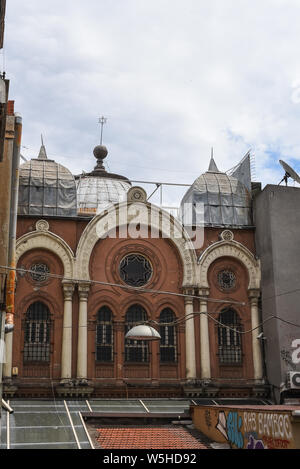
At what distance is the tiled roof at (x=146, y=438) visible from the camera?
80.7 ft

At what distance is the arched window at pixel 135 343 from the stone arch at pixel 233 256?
3713 mm

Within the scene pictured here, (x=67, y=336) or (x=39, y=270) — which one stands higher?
(x=39, y=270)

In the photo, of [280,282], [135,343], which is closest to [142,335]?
[135,343]

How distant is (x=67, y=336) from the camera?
101 feet

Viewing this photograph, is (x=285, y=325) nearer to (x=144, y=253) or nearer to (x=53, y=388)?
(x=144, y=253)

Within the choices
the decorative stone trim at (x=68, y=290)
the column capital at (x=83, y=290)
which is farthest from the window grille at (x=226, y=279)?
the decorative stone trim at (x=68, y=290)

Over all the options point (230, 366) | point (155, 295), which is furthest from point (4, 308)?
point (230, 366)

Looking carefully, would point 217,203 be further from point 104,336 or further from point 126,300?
point 104,336

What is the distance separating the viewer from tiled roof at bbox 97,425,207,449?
24.6 m

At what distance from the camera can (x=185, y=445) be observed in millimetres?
25109

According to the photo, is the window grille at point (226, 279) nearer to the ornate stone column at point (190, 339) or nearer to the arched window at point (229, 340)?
the arched window at point (229, 340)

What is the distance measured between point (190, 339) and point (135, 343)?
2.93m

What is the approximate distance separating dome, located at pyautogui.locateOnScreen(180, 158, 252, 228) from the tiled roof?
492 inches

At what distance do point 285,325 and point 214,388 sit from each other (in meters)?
4.93
